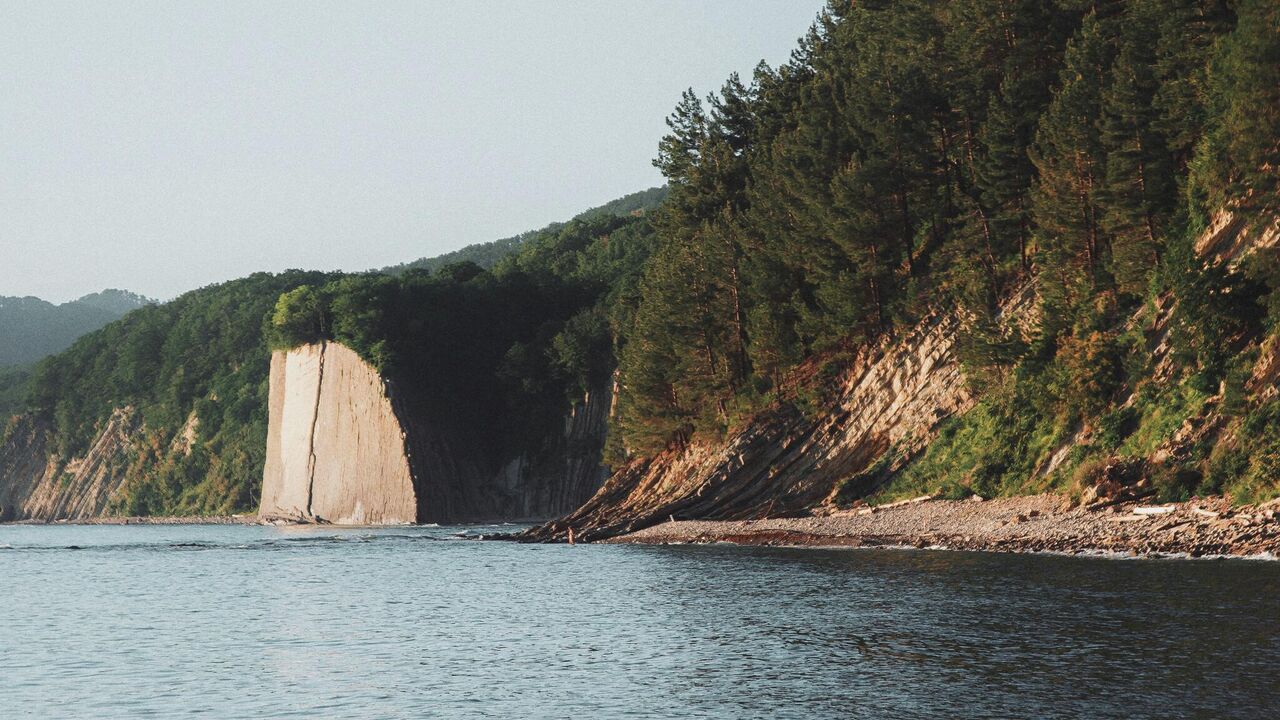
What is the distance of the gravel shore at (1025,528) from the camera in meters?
44.5

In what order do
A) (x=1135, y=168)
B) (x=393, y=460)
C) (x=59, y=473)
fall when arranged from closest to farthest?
(x=1135, y=168), (x=393, y=460), (x=59, y=473)

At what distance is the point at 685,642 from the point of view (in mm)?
34938

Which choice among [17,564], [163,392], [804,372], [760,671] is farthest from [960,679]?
[163,392]

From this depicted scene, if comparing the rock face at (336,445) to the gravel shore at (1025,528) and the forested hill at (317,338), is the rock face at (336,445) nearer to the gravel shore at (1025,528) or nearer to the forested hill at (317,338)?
the forested hill at (317,338)

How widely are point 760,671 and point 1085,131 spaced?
4016 centimetres

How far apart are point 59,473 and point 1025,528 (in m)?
157

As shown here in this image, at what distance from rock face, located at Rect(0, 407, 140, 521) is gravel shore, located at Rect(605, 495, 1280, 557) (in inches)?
4697

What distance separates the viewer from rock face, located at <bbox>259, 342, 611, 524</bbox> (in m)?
124

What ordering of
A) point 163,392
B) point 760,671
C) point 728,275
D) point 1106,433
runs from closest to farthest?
point 760,671 < point 1106,433 < point 728,275 < point 163,392

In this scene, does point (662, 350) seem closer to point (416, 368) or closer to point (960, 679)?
point (416, 368)

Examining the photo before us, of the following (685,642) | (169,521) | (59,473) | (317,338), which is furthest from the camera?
(59,473)

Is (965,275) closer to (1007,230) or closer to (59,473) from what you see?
(1007,230)

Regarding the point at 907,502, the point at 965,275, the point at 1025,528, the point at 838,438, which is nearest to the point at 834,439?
the point at 838,438

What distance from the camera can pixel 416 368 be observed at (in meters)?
131
